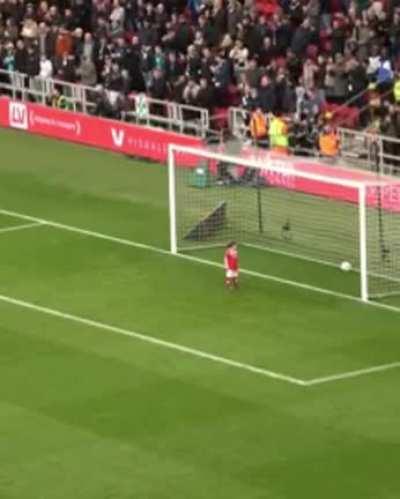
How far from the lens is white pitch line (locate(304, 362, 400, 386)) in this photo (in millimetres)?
33125

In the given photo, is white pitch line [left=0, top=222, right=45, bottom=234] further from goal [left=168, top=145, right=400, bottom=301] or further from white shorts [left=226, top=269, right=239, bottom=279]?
white shorts [left=226, top=269, right=239, bottom=279]

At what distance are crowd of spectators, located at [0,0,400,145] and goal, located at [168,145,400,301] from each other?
3328 millimetres

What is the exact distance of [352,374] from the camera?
110 ft

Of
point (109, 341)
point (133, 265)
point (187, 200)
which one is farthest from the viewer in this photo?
point (187, 200)

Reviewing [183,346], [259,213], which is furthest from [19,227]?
[183,346]

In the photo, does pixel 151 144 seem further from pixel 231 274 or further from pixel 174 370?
pixel 174 370

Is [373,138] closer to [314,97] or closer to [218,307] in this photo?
[314,97]

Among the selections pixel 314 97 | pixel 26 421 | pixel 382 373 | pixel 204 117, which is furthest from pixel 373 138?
pixel 26 421

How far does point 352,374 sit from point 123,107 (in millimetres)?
19773

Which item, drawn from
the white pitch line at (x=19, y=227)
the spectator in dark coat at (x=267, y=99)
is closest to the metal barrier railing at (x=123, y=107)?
the spectator in dark coat at (x=267, y=99)

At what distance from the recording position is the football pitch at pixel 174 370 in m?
28.9

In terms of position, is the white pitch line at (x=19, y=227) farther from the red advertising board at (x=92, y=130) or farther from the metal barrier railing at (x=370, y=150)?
the metal barrier railing at (x=370, y=150)

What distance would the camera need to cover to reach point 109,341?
117ft

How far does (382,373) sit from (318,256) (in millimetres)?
8136
